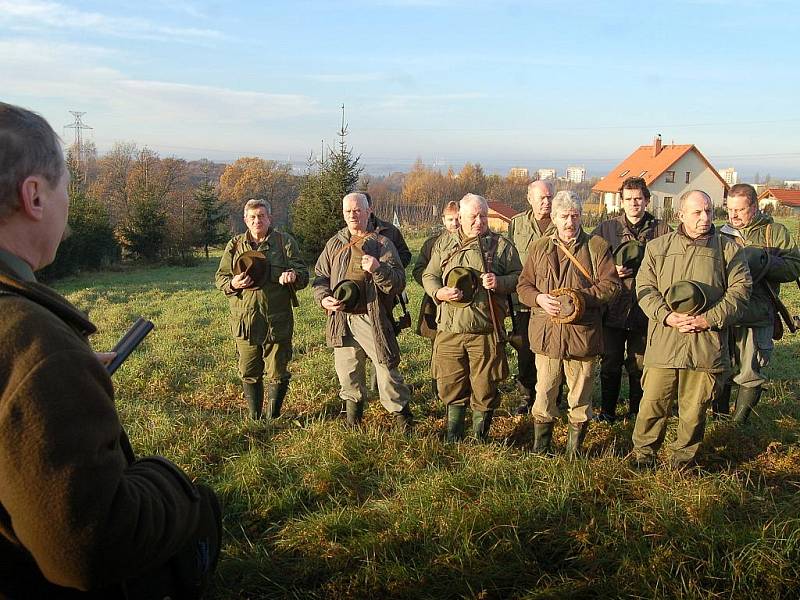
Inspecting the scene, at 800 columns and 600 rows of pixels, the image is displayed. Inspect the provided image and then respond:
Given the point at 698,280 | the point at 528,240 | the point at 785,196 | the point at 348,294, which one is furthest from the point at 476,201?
the point at 785,196

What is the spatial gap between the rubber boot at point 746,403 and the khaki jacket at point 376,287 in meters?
3.34

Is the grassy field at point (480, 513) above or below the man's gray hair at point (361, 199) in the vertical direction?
below

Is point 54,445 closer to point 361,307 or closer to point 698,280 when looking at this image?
point 361,307

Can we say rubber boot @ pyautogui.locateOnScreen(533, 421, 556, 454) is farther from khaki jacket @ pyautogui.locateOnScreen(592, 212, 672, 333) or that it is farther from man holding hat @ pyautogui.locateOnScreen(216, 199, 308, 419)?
man holding hat @ pyautogui.locateOnScreen(216, 199, 308, 419)

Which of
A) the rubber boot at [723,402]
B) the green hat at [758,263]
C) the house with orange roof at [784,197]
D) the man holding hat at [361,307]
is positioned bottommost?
the rubber boot at [723,402]

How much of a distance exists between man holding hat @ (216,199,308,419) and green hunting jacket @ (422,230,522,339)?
4.42 feet

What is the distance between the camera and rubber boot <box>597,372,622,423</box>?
645 cm

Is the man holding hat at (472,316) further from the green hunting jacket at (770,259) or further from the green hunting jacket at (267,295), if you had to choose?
the green hunting jacket at (770,259)

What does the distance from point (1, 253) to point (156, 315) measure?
13454mm

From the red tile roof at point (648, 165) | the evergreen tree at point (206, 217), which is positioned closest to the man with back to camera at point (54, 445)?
the evergreen tree at point (206, 217)

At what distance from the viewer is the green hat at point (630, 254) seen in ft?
20.6

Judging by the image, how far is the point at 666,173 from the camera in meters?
51.0

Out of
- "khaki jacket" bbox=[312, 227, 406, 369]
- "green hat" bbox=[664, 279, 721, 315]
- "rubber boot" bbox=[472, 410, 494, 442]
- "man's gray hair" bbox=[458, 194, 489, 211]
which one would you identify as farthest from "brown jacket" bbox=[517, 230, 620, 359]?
"khaki jacket" bbox=[312, 227, 406, 369]

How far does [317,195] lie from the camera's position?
20.4 m
